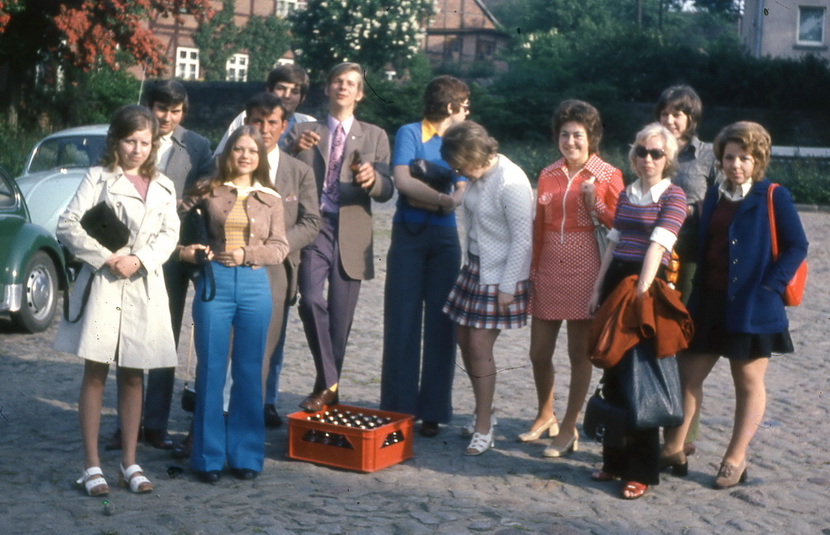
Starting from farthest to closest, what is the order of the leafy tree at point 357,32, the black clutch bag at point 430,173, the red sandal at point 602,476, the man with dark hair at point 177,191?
1. the leafy tree at point 357,32
2. the black clutch bag at point 430,173
3. the man with dark hair at point 177,191
4. the red sandal at point 602,476

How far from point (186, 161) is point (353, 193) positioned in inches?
40.6

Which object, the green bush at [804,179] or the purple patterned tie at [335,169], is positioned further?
the green bush at [804,179]

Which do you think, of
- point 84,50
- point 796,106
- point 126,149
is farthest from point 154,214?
point 796,106

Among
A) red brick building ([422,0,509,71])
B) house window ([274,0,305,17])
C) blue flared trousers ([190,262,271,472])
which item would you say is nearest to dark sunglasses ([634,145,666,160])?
blue flared trousers ([190,262,271,472])

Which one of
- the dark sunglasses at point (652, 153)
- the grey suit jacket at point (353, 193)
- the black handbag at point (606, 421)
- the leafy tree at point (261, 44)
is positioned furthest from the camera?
the leafy tree at point (261, 44)

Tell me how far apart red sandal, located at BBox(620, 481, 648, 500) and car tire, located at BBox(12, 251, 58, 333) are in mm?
6428

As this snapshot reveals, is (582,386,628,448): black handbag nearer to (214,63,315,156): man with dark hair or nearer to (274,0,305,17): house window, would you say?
(214,63,315,156): man with dark hair

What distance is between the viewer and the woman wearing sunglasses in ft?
18.6

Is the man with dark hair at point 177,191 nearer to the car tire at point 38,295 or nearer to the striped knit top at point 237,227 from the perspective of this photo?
the striped knit top at point 237,227

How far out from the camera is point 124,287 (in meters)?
5.62

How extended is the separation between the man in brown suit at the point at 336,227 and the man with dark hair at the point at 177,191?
0.71m

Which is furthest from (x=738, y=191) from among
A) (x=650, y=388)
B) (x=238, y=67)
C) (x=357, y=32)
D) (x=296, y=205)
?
(x=238, y=67)

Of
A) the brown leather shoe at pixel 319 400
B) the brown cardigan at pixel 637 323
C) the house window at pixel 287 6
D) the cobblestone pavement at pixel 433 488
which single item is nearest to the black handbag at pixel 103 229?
the cobblestone pavement at pixel 433 488

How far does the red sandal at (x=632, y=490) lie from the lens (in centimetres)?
564
